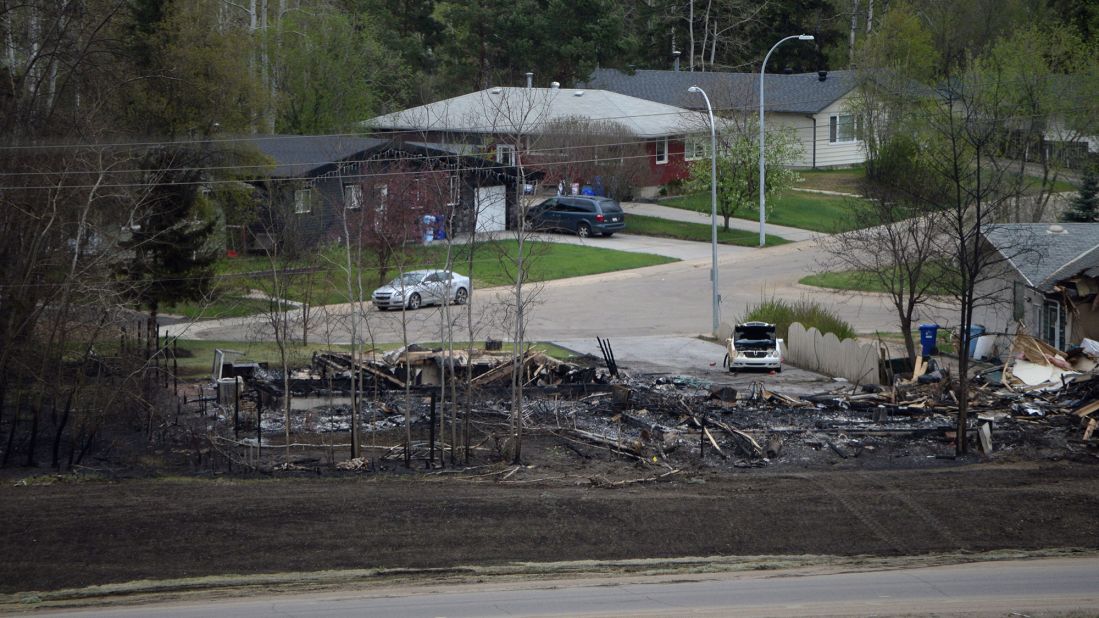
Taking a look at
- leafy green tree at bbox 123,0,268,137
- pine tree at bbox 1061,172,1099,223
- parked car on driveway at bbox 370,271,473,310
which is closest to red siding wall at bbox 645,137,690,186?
pine tree at bbox 1061,172,1099,223

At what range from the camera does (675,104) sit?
67.6m

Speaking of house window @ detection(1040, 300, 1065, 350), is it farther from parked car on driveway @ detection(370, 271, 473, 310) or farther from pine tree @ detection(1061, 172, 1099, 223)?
parked car on driveway @ detection(370, 271, 473, 310)

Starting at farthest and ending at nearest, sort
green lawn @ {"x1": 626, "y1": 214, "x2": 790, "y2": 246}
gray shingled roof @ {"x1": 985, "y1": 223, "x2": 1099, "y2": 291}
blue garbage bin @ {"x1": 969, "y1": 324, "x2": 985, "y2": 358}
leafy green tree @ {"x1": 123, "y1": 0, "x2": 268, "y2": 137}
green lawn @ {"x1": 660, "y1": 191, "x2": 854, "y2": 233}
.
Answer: green lawn @ {"x1": 660, "y1": 191, "x2": 854, "y2": 233}, green lawn @ {"x1": 626, "y1": 214, "x2": 790, "y2": 246}, leafy green tree @ {"x1": 123, "y1": 0, "x2": 268, "y2": 137}, blue garbage bin @ {"x1": 969, "y1": 324, "x2": 985, "y2": 358}, gray shingled roof @ {"x1": 985, "y1": 223, "x2": 1099, "y2": 291}

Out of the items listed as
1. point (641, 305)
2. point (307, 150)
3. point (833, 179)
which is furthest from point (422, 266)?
point (833, 179)

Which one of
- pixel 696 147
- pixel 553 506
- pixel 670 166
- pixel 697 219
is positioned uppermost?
pixel 696 147

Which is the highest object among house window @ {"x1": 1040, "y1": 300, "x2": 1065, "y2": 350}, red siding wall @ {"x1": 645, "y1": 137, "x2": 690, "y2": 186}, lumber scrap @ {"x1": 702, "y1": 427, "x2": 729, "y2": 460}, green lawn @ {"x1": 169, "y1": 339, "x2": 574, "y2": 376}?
red siding wall @ {"x1": 645, "y1": 137, "x2": 690, "y2": 186}

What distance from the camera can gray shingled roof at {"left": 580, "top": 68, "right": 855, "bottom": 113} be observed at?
6231 cm

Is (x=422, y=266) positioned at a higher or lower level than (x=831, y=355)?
higher

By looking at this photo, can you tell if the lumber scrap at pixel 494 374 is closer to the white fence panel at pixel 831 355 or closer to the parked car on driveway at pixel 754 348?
the parked car on driveway at pixel 754 348

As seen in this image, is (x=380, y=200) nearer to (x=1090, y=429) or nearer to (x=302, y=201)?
(x=302, y=201)

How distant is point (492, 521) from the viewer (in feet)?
56.7

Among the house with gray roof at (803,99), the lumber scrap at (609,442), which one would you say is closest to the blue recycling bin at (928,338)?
the lumber scrap at (609,442)

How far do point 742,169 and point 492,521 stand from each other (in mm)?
42137

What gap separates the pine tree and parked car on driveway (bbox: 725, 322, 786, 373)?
19.6 meters
